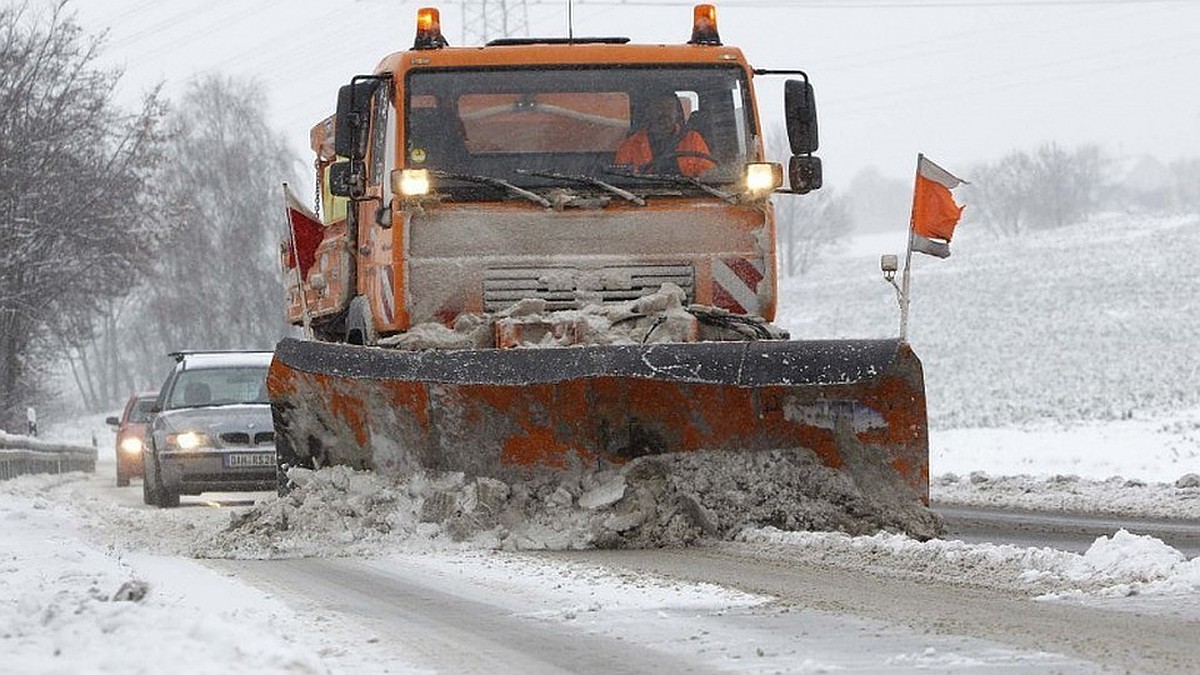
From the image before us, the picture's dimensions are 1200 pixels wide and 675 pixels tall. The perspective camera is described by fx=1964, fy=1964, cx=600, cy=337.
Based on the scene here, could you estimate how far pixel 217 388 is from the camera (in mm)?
17031

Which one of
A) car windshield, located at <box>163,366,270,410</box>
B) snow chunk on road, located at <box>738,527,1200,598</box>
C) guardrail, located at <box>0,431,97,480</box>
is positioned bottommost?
guardrail, located at <box>0,431,97,480</box>

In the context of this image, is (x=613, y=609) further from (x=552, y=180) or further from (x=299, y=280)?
(x=299, y=280)

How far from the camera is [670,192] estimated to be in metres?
10.1

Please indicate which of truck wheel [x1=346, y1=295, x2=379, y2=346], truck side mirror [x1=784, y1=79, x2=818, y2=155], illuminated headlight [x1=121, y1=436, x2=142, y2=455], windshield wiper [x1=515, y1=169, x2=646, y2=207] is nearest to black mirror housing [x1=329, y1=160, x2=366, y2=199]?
truck wheel [x1=346, y1=295, x2=379, y2=346]

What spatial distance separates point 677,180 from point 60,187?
93.9 ft

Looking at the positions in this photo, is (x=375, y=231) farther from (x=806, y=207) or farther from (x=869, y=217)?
(x=869, y=217)

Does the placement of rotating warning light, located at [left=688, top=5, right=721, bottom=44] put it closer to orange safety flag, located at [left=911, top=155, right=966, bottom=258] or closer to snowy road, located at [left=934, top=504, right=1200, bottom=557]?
orange safety flag, located at [left=911, top=155, right=966, bottom=258]

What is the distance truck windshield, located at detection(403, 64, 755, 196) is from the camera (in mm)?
10094

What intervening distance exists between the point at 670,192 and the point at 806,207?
99.7m

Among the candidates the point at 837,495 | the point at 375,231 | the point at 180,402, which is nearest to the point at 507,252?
the point at 375,231

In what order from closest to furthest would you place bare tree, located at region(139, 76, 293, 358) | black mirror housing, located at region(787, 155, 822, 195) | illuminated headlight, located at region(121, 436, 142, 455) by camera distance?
black mirror housing, located at region(787, 155, 822, 195)
illuminated headlight, located at region(121, 436, 142, 455)
bare tree, located at region(139, 76, 293, 358)

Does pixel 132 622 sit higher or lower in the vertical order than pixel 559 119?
lower

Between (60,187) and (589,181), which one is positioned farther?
(60,187)

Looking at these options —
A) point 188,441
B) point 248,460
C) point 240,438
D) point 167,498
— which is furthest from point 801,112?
point 167,498
